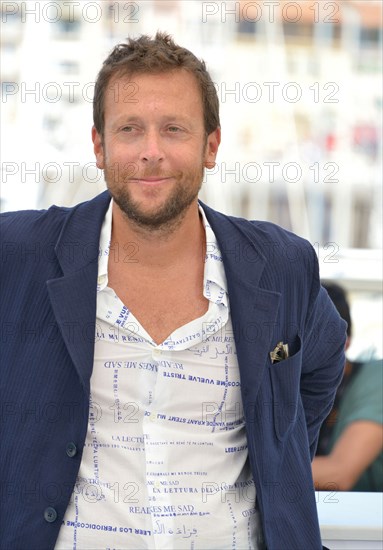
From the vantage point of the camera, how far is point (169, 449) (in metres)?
1.38

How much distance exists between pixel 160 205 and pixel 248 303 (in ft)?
0.68

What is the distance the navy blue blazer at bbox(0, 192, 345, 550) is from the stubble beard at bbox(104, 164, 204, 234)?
0.08m

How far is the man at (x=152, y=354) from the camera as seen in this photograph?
135 cm

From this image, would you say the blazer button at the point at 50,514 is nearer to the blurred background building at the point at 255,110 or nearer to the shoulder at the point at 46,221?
the shoulder at the point at 46,221

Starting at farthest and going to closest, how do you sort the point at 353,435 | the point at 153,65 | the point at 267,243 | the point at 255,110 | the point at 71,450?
the point at 255,110 < the point at 353,435 < the point at 267,243 < the point at 153,65 < the point at 71,450

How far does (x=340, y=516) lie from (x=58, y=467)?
89 cm

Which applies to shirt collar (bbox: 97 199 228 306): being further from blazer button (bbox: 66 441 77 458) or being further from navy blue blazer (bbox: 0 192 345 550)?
blazer button (bbox: 66 441 77 458)

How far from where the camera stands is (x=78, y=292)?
1375 mm

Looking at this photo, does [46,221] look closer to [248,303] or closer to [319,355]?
[248,303]

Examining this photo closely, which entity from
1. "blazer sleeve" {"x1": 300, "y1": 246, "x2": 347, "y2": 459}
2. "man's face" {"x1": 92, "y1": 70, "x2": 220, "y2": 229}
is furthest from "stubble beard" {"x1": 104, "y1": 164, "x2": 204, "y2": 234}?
"blazer sleeve" {"x1": 300, "y1": 246, "x2": 347, "y2": 459}

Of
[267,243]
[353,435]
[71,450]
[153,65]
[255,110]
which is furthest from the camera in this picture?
[255,110]

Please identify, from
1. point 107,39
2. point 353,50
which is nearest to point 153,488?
point 107,39

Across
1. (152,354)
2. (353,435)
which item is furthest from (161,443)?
(353,435)

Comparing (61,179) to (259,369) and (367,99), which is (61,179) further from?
(367,99)
